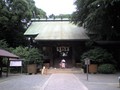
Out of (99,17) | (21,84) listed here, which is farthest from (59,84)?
(99,17)

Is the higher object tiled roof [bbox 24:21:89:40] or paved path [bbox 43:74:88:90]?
tiled roof [bbox 24:21:89:40]

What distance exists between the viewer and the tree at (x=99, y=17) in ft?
111

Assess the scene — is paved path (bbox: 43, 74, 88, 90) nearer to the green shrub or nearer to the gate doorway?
the green shrub

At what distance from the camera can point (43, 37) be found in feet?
137

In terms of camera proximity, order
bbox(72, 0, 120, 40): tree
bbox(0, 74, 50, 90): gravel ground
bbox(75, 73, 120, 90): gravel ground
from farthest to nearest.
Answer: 1. bbox(72, 0, 120, 40): tree
2. bbox(75, 73, 120, 90): gravel ground
3. bbox(0, 74, 50, 90): gravel ground

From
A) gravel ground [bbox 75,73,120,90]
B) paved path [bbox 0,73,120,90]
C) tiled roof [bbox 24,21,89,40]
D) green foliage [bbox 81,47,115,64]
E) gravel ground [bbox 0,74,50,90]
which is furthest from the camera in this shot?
tiled roof [bbox 24,21,89,40]

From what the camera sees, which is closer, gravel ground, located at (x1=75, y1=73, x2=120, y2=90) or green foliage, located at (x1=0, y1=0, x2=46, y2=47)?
gravel ground, located at (x1=75, y1=73, x2=120, y2=90)

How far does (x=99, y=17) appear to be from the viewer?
35.6m

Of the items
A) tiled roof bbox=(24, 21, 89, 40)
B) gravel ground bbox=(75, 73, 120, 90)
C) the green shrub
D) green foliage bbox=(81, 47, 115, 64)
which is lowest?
gravel ground bbox=(75, 73, 120, 90)

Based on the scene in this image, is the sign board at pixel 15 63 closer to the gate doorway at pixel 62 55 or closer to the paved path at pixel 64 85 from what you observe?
the gate doorway at pixel 62 55

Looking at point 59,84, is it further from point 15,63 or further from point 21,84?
point 15,63

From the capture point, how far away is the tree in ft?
111

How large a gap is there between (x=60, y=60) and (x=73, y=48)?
2.65m

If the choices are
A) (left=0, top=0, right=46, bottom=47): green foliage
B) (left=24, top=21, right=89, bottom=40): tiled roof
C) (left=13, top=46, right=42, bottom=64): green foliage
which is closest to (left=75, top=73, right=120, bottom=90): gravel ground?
(left=13, top=46, right=42, bottom=64): green foliage
